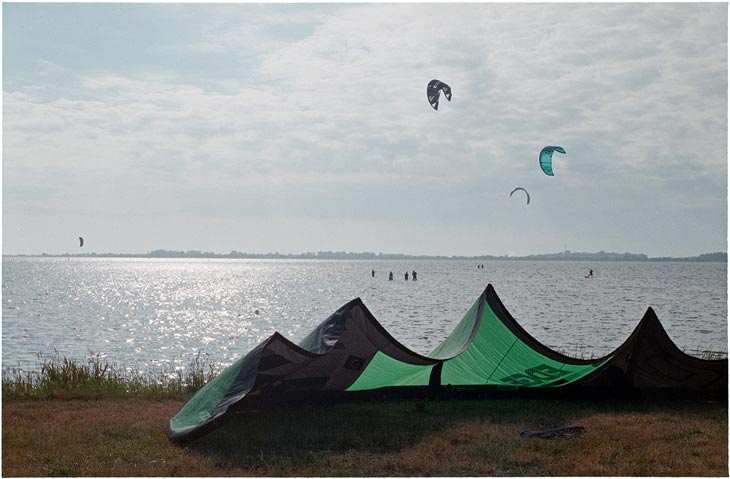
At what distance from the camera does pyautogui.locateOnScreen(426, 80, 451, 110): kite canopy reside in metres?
15.8

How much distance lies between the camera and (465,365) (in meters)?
13.4

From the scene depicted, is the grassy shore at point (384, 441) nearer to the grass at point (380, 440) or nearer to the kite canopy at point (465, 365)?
the grass at point (380, 440)

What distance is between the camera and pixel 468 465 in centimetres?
904

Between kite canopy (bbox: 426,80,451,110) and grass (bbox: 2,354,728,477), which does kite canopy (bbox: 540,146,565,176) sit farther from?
grass (bbox: 2,354,728,477)

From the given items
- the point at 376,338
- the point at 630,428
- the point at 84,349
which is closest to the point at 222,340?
the point at 84,349

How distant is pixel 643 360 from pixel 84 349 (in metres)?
30.8

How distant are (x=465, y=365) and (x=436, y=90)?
633 centimetres

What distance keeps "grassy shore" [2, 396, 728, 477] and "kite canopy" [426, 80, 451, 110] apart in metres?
6.50

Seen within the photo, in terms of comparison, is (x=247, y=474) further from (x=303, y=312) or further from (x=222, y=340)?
(x=303, y=312)

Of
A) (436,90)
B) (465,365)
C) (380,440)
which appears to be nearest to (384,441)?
(380,440)

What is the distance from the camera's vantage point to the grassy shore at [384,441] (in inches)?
354

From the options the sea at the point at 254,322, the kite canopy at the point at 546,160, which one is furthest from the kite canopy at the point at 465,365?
the sea at the point at 254,322

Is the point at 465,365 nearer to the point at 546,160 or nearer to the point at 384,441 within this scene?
the point at 384,441

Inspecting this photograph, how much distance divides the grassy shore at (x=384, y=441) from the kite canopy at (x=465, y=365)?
421mm
